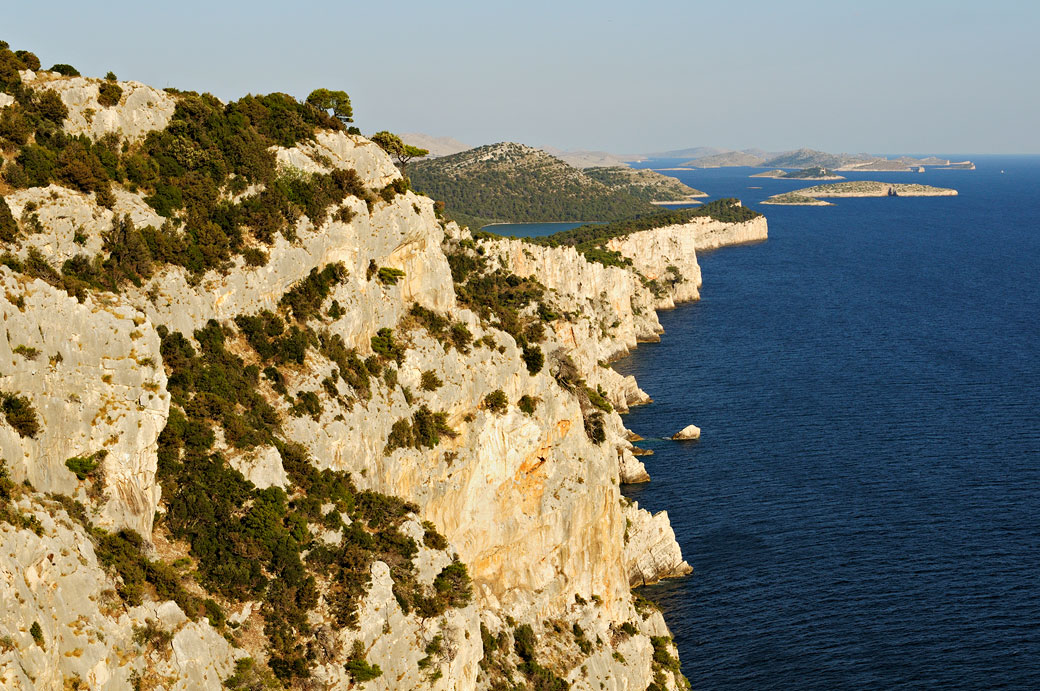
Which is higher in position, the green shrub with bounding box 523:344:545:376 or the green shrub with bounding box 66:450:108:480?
the green shrub with bounding box 66:450:108:480

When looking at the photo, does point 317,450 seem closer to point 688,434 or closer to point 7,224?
point 7,224

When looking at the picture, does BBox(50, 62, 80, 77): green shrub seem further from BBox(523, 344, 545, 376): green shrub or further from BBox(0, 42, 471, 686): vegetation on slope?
BBox(523, 344, 545, 376): green shrub

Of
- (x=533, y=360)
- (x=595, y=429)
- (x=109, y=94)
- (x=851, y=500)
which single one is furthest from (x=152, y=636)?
(x=851, y=500)

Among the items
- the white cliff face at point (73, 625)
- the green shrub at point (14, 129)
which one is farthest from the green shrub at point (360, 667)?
the green shrub at point (14, 129)

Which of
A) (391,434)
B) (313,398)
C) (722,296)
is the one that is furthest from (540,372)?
(722,296)

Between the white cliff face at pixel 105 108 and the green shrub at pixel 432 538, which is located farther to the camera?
the green shrub at pixel 432 538

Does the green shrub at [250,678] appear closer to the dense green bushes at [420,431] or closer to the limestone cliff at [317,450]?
the limestone cliff at [317,450]

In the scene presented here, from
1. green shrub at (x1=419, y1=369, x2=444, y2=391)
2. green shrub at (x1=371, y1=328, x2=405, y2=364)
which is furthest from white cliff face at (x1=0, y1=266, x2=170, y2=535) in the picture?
green shrub at (x1=419, y1=369, x2=444, y2=391)
